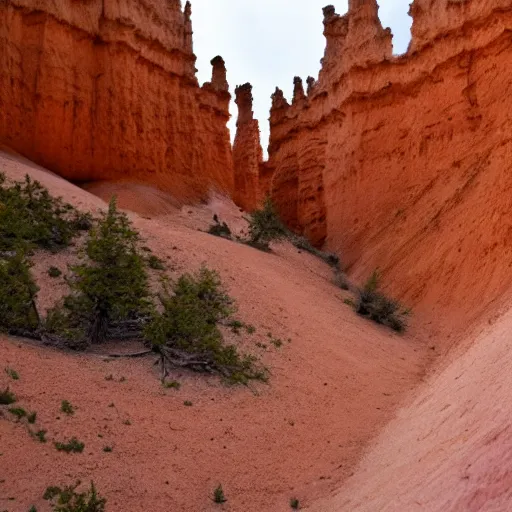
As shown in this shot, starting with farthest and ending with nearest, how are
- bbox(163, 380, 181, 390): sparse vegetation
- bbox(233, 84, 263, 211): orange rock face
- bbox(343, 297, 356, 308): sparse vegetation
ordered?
bbox(233, 84, 263, 211): orange rock face
bbox(343, 297, 356, 308): sparse vegetation
bbox(163, 380, 181, 390): sparse vegetation

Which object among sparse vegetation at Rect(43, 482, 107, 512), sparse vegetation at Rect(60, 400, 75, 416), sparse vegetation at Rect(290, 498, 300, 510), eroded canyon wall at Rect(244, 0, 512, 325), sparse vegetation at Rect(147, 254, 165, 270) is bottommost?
sparse vegetation at Rect(290, 498, 300, 510)

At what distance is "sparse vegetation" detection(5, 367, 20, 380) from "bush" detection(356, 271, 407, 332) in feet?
31.4

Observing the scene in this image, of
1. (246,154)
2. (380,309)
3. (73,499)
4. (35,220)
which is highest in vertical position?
(246,154)

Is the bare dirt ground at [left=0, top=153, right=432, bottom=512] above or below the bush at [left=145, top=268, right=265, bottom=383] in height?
below

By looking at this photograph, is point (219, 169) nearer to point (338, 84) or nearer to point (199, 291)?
point (338, 84)

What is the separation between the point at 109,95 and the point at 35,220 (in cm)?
1168

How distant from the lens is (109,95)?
23.0 meters

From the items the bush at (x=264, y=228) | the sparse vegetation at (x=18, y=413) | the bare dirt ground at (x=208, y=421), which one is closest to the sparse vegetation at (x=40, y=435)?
the bare dirt ground at (x=208, y=421)

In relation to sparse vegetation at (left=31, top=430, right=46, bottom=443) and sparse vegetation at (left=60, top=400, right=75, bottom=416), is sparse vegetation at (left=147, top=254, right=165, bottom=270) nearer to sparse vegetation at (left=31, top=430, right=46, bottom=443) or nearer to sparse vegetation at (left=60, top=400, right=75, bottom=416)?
sparse vegetation at (left=60, top=400, right=75, bottom=416)

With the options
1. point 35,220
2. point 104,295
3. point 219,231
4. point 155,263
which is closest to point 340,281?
point 219,231

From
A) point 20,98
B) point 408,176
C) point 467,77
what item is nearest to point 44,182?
point 20,98

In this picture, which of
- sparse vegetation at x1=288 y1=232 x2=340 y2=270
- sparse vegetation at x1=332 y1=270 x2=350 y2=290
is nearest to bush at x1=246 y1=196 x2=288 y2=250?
sparse vegetation at x1=288 y1=232 x2=340 y2=270

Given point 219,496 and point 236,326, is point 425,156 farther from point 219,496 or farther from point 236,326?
point 219,496

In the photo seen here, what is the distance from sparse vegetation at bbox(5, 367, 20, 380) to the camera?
6.94 m
